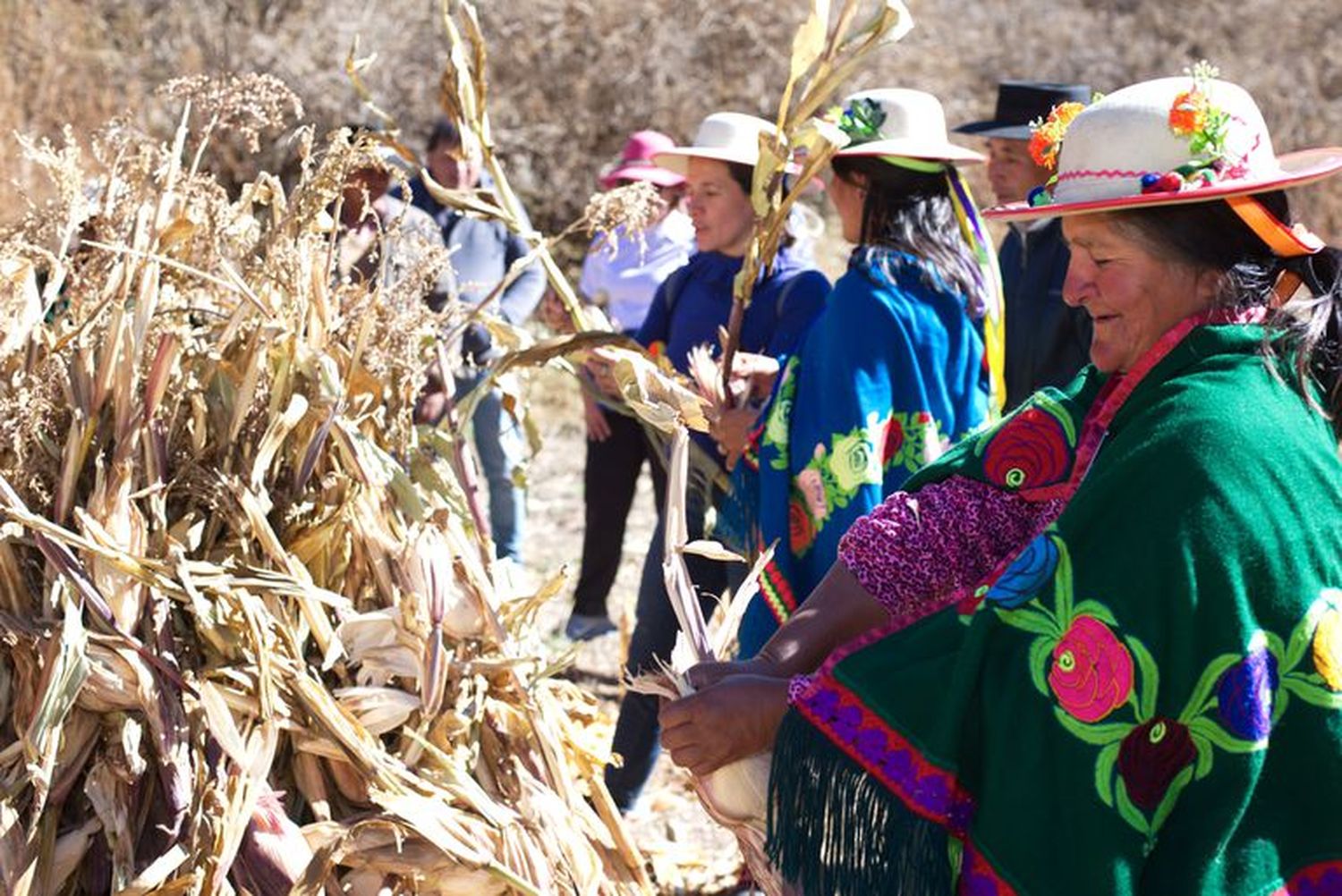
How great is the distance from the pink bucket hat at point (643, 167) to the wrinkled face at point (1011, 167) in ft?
3.74

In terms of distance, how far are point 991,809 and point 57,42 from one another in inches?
401

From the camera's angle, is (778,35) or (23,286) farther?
(778,35)

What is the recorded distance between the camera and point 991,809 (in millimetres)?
1931

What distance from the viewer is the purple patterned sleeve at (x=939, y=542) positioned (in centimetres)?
223

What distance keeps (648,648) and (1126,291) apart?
218cm

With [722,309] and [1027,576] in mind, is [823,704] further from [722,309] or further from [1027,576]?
[722,309]

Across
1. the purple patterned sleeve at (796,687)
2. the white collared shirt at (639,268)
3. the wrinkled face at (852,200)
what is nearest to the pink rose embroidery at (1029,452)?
the purple patterned sleeve at (796,687)

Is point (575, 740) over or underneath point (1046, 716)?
underneath

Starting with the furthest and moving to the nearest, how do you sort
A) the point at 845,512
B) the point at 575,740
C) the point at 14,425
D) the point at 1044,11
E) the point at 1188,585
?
1. the point at 1044,11
2. the point at 845,512
3. the point at 575,740
4. the point at 14,425
5. the point at 1188,585

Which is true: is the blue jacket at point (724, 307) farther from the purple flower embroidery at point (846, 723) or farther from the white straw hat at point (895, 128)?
the purple flower embroidery at point (846, 723)

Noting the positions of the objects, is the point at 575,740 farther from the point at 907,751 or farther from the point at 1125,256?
the point at 1125,256

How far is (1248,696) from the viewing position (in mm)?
1846

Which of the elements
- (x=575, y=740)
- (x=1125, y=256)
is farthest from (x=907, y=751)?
(x=575, y=740)

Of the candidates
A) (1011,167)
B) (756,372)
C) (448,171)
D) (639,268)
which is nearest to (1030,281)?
(1011,167)
